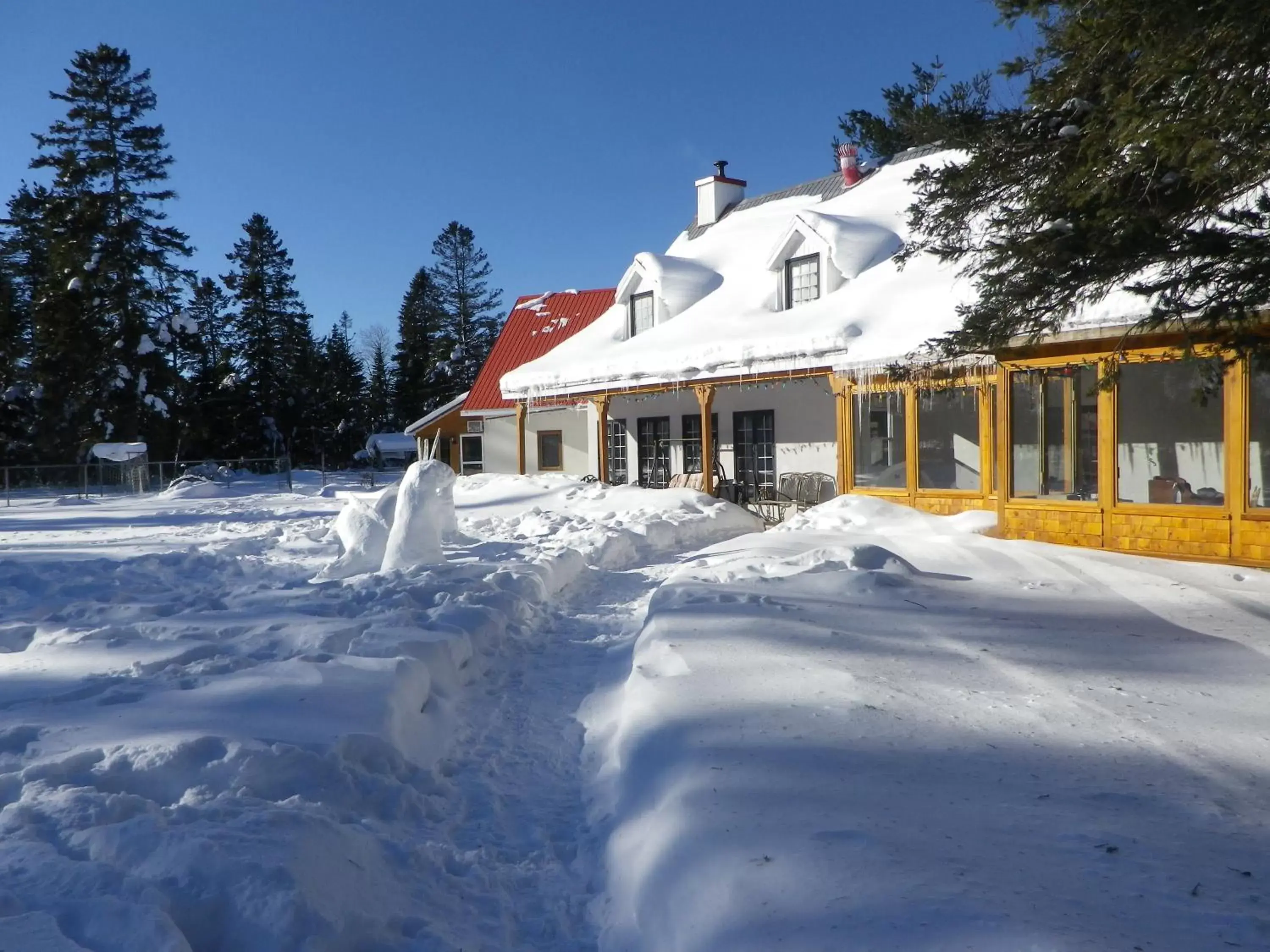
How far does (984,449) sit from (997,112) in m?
5.65

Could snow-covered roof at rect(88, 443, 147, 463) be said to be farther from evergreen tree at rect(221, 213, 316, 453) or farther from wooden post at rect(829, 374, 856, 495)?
wooden post at rect(829, 374, 856, 495)

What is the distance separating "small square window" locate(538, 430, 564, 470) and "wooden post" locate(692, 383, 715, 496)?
782 centimetres

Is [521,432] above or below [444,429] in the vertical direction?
below

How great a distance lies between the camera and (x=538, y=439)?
23469 mm

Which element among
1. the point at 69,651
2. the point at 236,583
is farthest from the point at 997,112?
the point at 236,583

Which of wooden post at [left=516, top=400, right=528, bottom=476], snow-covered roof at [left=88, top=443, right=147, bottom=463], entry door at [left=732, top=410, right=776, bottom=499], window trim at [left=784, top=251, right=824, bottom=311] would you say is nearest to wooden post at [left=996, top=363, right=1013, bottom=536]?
window trim at [left=784, top=251, right=824, bottom=311]

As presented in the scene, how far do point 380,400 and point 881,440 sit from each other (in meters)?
46.6

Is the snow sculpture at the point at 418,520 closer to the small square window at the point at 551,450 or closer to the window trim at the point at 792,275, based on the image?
the window trim at the point at 792,275

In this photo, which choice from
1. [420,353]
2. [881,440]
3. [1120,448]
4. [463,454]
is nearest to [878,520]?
[881,440]

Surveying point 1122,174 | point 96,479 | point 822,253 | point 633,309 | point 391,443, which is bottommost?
point 96,479

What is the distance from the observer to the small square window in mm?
22984

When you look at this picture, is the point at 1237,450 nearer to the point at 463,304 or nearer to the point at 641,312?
the point at 641,312

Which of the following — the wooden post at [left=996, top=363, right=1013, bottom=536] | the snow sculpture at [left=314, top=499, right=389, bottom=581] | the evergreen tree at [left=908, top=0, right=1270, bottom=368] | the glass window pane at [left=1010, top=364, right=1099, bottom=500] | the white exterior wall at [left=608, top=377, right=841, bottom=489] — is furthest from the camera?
the white exterior wall at [left=608, top=377, right=841, bottom=489]

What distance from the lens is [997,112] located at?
6188 mm
